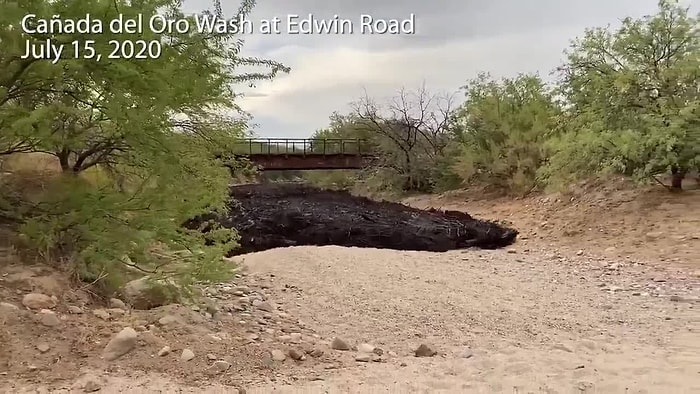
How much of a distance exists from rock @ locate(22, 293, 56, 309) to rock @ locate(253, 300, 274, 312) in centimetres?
253

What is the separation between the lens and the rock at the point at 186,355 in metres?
5.12

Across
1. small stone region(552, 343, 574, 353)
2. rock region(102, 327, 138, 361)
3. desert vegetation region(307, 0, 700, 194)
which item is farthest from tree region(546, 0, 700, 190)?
rock region(102, 327, 138, 361)

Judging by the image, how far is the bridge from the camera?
29.6 metres

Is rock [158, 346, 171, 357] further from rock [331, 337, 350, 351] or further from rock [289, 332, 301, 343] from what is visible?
rock [331, 337, 350, 351]

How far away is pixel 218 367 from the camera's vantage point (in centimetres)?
501

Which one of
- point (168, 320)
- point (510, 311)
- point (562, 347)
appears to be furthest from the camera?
point (510, 311)

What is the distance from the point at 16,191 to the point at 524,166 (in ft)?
63.5

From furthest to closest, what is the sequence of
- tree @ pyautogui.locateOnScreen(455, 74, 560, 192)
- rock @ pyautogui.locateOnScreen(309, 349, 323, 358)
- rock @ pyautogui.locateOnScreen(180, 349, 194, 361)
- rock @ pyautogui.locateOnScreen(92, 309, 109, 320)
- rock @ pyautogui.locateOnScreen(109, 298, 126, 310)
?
tree @ pyautogui.locateOnScreen(455, 74, 560, 192)
rock @ pyautogui.locateOnScreen(109, 298, 126, 310)
rock @ pyautogui.locateOnScreen(92, 309, 109, 320)
rock @ pyautogui.locateOnScreen(309, 349, 323, 358)
rock @ pyautogui.locateOnScreen(180, 349, 194, 361)

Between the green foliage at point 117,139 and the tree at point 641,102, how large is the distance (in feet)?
35.6

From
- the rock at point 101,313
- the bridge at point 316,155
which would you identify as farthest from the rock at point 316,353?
the bridge at point 316,155

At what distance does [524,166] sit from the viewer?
2295 centimetres

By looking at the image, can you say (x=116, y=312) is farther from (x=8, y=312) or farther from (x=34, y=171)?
(x=34, y=171)

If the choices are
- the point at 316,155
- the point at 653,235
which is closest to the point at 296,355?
the point at 653,235

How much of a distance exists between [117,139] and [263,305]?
9.01 feet
